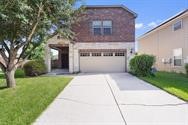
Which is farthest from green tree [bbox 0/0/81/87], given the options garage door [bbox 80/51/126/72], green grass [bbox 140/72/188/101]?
garage door [bbox 80/51/126/72]

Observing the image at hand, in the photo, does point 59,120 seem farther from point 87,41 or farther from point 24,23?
point 87,41

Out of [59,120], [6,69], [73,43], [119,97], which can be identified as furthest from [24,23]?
[73,43]

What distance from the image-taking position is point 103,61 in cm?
2842

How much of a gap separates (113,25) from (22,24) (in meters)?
14.7

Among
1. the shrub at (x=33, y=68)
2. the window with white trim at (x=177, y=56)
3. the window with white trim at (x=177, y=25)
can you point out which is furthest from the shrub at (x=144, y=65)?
the shrub at (x=33, y=68)

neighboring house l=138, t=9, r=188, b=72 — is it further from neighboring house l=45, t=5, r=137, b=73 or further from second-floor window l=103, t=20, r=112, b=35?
second-floor window l=103, t=20, r=112, b=35

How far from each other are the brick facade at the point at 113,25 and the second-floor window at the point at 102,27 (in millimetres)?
298

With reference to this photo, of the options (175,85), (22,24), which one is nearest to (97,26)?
(22,24)

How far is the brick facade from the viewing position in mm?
28016

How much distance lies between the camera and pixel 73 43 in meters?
28.0

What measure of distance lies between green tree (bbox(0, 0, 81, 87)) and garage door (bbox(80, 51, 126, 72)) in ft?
34.1

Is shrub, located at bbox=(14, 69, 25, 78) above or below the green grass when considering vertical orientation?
below

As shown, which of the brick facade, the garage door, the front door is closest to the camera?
the brick facade

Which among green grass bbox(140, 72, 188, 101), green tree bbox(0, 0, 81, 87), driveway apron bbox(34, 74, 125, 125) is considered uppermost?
green tree bbox(0, 0, 81, 87)
